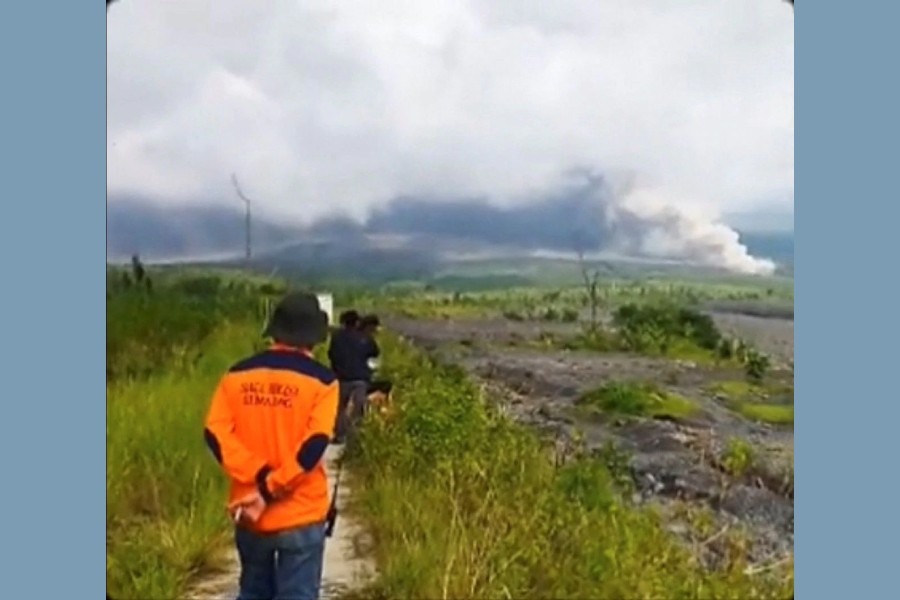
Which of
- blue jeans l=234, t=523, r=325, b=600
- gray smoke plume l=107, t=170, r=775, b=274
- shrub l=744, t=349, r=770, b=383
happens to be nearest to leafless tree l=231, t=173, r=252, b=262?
gray smoke plume l=107, t=170, r=775, b=274

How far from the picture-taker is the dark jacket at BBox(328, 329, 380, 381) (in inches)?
136

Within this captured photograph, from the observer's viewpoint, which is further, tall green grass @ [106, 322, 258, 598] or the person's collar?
tall green grass @ [106, 322, 258, 598]

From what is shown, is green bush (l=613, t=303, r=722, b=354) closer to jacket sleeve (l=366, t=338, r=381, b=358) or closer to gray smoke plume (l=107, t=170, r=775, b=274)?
gray smoke plume (l=107, t=170, r=775, b=274)

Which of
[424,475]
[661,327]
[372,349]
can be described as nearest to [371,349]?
[372,349]

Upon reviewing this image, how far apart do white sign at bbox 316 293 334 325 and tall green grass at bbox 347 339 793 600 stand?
0.62 ft

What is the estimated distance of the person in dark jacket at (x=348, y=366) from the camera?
347cm

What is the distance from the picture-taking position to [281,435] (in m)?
3.11

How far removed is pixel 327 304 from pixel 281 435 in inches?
20.0

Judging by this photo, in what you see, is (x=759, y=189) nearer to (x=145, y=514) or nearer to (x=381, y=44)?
(x=381, y=44)

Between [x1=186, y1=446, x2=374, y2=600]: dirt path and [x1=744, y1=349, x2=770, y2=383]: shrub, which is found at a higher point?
[x1=744, y1=349, x2=770, y2=383]: shrub

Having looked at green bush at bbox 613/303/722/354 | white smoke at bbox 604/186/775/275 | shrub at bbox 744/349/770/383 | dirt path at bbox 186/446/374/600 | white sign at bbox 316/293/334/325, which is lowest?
dirt path at bbox 186/446/374/600

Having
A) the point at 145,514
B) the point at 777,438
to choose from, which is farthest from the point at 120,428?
the point at 777,438

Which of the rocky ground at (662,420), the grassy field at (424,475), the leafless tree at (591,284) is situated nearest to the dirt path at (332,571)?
the grassy field at (424,475)

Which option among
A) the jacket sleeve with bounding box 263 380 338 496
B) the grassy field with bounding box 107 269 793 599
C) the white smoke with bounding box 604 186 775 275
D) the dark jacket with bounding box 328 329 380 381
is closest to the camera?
the jacket sleeve with bounding box 263 380 338 496
